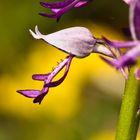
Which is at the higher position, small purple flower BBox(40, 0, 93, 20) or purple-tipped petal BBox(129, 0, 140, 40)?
small purple flower BBox(40, 0, 93, 20)

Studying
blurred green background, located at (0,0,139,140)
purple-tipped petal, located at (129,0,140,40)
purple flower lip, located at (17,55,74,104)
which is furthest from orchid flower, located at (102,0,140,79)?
blurred green background, located at (0,0,139,140)

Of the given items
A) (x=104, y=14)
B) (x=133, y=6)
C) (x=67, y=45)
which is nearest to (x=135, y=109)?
(x=67, y=45)

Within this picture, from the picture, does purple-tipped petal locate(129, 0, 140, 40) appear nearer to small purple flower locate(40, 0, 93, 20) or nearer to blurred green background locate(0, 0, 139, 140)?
small purple flower locate(40, 0, 93, 20)

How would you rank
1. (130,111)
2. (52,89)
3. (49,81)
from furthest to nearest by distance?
1. (52,89)
2. (49,81)
3. (130,111)

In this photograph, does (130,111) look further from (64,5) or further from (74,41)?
(64,5)

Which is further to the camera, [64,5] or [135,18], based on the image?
[64,5]

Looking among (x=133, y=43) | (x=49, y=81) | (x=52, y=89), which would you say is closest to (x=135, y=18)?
(x=133, y=43)
